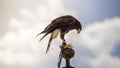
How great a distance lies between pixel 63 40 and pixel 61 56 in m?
1.07

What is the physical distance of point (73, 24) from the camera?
18.6 m

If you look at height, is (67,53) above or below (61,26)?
below

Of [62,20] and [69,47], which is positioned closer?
[69,47]

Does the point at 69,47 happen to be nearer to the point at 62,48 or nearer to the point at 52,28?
the point at 62,48

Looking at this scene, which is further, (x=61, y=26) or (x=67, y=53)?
(x=61, y=26)

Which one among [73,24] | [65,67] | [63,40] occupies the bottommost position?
[65,67]

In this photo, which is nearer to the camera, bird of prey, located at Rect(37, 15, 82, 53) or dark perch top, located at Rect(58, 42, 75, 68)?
dark perch top, located at Rect(58, 42, 75, 68)

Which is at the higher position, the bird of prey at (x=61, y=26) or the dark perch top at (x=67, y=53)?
the bird of prey at (x=61, y=26)

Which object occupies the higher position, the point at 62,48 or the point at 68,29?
the point at 68,29

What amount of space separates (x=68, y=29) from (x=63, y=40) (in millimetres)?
940

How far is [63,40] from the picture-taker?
17.7m

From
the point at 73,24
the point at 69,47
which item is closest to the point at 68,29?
the point at 73,24

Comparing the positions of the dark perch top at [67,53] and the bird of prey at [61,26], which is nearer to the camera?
the dark perch top at [67,53]

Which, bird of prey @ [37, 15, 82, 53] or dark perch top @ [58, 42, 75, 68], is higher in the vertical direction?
bird of prey @ [37, 15, 82, 53]
